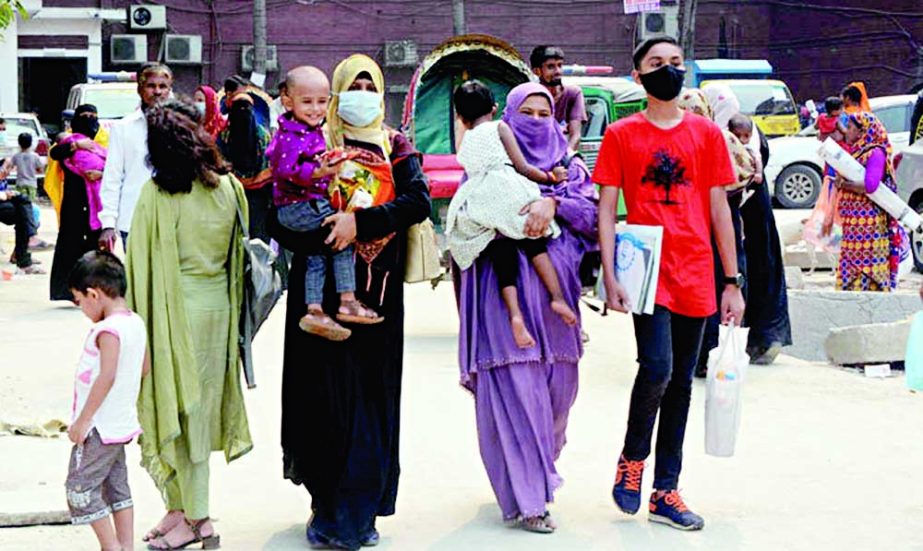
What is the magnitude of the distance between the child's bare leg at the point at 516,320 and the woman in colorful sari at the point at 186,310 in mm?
1024

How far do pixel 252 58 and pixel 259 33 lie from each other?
2374 mm

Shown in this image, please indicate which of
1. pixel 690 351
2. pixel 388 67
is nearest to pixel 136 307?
pixel 690 351

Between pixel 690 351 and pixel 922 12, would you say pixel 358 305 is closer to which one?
pixel 690 351

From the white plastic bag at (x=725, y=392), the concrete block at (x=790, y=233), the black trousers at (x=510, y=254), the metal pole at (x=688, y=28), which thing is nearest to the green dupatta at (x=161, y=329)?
the black trousers at (x=510, y=254)

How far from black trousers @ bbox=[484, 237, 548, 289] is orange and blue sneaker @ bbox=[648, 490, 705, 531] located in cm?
103

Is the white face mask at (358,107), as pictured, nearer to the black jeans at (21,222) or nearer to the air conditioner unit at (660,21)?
the black jeans at (21,222)

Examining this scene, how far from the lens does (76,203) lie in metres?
13.3

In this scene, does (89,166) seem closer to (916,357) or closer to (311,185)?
(311,185)

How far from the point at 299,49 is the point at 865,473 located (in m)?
34.4

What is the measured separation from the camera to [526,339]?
6.20 meters

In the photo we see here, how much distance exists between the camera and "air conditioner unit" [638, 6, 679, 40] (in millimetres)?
40062

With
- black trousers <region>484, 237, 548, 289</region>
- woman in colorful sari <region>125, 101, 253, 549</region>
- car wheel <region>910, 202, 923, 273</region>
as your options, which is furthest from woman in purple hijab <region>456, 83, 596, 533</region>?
car wheel <region>910, 202, 923, 273</region>

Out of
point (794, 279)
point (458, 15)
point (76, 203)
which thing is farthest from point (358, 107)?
point (458, 15)

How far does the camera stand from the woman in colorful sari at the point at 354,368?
5.89 meters
